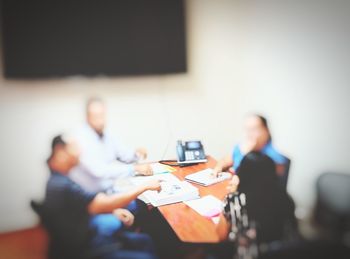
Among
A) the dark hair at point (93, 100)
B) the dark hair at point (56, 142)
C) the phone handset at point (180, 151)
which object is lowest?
the phone handset at point (180, 151)

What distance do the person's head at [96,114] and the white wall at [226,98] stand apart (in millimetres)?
34

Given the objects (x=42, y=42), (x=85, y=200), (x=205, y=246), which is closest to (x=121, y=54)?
(x=42, y=42)

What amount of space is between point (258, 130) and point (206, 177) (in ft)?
1.35

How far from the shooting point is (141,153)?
5.78ft

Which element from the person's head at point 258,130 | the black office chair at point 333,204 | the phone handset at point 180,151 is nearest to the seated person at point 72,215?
the phone handset at point 180,151

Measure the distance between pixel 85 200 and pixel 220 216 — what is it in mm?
682

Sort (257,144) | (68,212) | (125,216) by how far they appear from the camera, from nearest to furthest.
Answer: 1. (68,212)
2. (125,216)
3. (257,144)

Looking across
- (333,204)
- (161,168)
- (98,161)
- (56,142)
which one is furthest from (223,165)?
(56,142)

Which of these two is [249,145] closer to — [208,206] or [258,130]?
[258,130]

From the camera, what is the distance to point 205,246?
1.57 meters

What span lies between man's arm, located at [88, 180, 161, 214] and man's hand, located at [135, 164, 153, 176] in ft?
0.20

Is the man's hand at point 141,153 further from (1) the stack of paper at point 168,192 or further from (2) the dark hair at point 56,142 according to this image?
(2) the dark hair at point 56,142

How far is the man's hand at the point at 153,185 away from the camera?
174 cm

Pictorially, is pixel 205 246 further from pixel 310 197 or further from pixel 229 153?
Result: pixel 310 197
